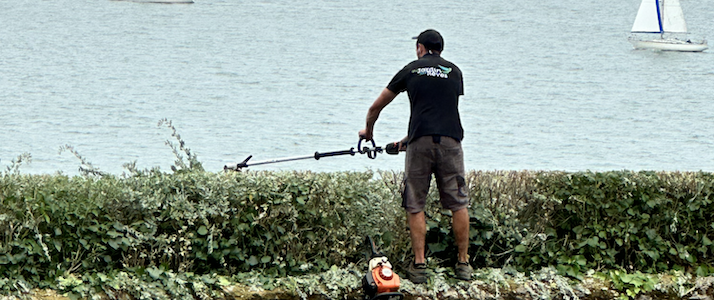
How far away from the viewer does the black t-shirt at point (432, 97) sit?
728cm

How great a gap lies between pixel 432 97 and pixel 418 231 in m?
1.02

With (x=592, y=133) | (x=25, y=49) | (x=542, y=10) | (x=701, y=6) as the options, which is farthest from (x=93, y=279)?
(x=701, y=6)

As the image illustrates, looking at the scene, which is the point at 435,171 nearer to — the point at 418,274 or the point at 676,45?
the point at 418,274

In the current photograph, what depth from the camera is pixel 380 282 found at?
6.92 metres

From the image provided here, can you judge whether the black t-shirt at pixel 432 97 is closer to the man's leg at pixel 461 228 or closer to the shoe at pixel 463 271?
the man's leg at pixel 461 228

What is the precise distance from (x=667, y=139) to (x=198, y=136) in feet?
51.0

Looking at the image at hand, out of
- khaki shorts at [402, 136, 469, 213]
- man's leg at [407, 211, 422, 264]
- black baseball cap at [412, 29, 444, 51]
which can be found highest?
black baseball cap at [412, 29, 444, 51]

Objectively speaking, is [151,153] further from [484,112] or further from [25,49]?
[25,49]

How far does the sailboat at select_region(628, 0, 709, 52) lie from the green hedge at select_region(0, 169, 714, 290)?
53.3m

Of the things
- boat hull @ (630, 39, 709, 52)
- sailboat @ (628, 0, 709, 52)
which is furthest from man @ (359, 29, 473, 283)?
sailboat @ (628, 0, 709, 52)

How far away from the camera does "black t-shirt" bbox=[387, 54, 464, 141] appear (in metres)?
7.28

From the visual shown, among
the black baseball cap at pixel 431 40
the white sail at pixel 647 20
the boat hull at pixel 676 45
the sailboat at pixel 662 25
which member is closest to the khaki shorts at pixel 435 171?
the black baseball cap at pixel 431 40

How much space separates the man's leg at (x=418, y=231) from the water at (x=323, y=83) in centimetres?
764

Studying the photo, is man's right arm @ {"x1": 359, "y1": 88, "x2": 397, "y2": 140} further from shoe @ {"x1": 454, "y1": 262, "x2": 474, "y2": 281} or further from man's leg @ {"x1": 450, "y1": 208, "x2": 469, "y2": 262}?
shoe @ {"x1": 454, "y1": 262, "x2": 474, "y2": 281}
